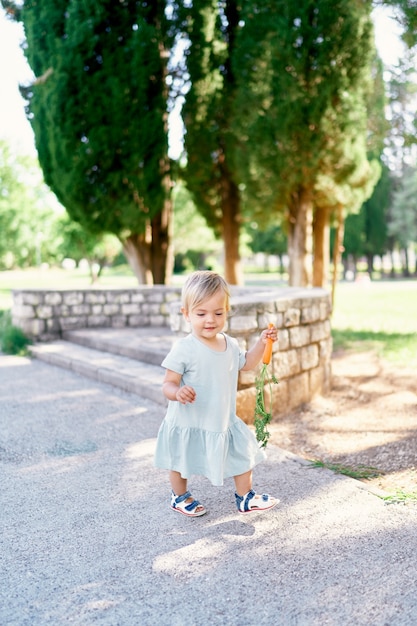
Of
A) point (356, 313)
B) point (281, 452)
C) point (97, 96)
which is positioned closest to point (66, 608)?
point (281, 452)

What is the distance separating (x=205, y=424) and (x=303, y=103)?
8.93 metres

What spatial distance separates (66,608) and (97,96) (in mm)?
10004

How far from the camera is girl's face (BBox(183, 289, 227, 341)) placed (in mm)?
2861

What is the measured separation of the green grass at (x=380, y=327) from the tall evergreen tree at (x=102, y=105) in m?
4.64

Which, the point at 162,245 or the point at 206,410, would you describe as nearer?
the point at 206,410

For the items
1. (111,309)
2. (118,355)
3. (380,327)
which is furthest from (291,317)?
(380,327)

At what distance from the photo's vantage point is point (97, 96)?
10.6 metres

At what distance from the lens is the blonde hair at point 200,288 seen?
2840 millimetres

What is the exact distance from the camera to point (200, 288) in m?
2.84

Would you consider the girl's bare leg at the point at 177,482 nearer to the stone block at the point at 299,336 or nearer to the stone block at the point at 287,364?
the stone block at the point at 287,364

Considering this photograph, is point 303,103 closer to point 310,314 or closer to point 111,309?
point 111,309

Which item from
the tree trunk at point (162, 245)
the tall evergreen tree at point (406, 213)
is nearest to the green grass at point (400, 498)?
the tree trunk at point (162, 245)

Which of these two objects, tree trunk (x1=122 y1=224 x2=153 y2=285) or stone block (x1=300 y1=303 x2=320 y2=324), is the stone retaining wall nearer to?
stone block (x1=300 y1=303 x2=320 y2=324)

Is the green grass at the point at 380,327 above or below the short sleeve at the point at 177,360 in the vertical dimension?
below
